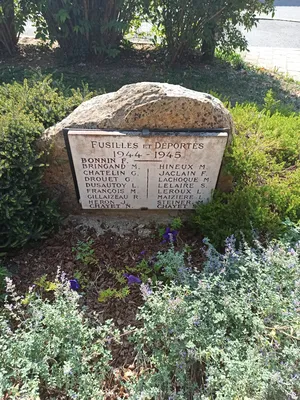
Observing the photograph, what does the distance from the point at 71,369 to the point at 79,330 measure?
228mm

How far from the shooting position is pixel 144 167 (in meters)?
2.84

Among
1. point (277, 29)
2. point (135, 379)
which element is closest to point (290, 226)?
point (135, 379)

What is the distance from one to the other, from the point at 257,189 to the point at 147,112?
42.1 inches

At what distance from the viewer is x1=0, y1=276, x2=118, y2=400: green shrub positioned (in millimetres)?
1839

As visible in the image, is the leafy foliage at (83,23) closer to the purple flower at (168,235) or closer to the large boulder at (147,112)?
the large boulder at (147,112)

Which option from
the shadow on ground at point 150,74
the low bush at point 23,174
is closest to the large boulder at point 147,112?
the low bush at point 23,174

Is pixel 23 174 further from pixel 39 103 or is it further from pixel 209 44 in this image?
pixel 209 44

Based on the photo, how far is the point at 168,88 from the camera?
2.61 metres

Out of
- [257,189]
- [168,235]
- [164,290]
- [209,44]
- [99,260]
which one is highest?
[209,44]

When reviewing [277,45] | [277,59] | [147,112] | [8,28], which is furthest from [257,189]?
[277,45]

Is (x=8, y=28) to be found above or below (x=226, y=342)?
above

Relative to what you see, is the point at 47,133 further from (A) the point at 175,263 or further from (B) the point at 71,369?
(B) the point at 71,369

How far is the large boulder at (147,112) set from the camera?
8.45 ft

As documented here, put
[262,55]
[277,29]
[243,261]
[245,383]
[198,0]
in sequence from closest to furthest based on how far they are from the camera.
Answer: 1. [245,383]
2. [243,261]
3. [198,0]
4. [262,55]
5. [277,29]
